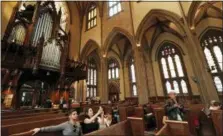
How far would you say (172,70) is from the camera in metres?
14.9

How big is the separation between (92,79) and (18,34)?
39.0 ft

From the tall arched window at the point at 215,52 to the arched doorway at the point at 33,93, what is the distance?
606 inches

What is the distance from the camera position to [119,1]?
13297mm

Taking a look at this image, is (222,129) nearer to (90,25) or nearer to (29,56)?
(29,56)

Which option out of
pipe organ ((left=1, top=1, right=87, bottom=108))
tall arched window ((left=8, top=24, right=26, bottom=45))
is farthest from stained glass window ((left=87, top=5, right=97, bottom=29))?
tall arched window ((left=8, top=24, right=26, bottom=45))

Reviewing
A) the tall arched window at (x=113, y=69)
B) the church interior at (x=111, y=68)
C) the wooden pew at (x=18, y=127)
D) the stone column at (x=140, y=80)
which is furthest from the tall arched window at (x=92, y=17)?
the wooden pew at (x=18, y=127)

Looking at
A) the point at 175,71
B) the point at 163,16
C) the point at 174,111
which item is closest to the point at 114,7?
the point at 163,16

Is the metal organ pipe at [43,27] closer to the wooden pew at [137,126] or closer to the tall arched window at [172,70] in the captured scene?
the wooden pew at [137,126]

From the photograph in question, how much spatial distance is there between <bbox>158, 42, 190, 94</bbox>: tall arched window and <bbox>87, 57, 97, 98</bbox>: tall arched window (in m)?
9.61

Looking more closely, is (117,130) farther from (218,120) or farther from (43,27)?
(43,27)

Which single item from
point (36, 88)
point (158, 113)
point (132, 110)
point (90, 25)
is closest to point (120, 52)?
point (90, 25)

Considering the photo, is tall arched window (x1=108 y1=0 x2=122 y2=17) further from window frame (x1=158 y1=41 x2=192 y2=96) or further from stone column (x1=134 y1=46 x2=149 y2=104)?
window frame (x1=158 y1=41 x2=192 y2=96)

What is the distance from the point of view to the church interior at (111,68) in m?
2.79

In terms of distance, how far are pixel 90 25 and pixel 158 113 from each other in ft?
45.1
